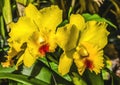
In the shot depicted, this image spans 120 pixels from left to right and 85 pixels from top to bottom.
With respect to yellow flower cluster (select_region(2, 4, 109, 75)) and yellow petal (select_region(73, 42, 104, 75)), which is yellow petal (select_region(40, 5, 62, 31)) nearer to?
yellow flower cluster (select_region(2, 4, 109, 75))

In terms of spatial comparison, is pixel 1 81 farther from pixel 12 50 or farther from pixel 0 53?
pixel 12 50

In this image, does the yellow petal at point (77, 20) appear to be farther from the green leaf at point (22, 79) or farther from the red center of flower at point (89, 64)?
the green leaf at point (22, 79)

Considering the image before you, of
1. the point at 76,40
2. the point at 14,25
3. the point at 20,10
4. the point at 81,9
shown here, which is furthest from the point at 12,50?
the point at 81,9

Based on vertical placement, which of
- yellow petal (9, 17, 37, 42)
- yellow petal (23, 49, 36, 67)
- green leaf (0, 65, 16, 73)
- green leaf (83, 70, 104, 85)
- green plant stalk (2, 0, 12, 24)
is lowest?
green leaf (83, 70, 104, 85)

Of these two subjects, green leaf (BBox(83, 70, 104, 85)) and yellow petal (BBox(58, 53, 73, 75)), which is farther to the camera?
green leaf (BBox(83, 70, 104, 85))

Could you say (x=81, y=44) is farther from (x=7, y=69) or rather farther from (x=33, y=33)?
(x=7, y=69)

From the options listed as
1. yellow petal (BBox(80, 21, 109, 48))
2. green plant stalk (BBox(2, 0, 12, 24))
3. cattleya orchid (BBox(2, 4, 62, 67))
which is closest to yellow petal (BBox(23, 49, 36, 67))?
cattleya orchid (BBox(2, 4, 62, 67))
